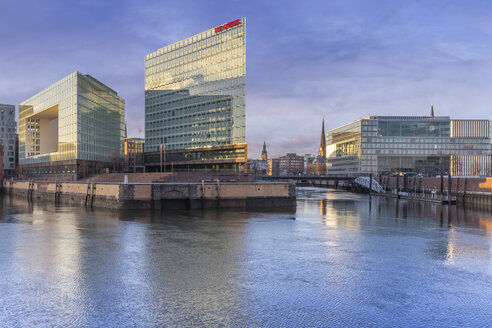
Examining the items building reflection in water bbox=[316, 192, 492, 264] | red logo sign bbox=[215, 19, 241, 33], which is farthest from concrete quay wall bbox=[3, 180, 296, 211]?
red logo sign bbox=[215, 19, 241, 33]

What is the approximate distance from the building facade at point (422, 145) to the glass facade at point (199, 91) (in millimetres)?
94267

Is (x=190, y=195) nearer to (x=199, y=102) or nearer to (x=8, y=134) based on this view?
(x=199, y=102)

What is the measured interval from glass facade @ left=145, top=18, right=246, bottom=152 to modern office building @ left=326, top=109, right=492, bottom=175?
94030mm

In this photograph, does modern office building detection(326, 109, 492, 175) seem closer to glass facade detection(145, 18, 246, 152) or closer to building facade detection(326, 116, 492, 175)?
building facade detection(326, 116, 492, 175)

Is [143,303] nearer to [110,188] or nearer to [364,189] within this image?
[110,188]

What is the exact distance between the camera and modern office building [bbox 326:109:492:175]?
175375mm

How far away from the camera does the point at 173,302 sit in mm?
17453

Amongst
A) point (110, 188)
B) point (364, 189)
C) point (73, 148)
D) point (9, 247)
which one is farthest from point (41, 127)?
point (9, 247)

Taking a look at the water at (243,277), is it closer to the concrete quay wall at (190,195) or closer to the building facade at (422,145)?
the concrete quay wall at (190,195)

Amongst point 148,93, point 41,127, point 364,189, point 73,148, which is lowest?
point 364,189

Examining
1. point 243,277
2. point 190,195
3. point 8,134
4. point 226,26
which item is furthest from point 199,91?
point 8,134

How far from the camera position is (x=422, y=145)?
17938 cm

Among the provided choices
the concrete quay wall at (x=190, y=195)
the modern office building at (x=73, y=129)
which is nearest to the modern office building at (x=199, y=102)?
the modern office building at (x=73, y=129)

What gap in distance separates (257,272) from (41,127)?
494 feet
